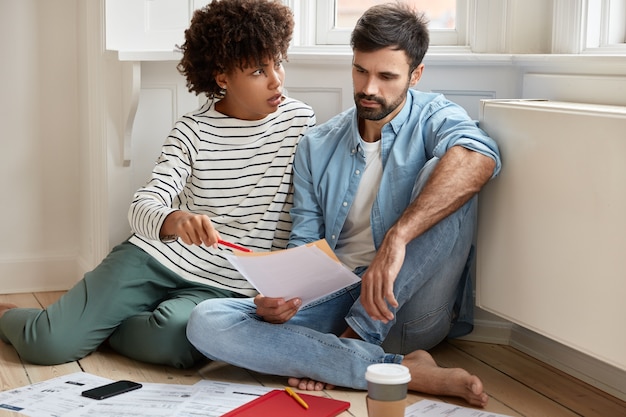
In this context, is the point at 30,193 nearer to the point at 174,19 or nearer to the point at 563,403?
the point at 174,19

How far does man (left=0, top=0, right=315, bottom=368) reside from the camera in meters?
2.27

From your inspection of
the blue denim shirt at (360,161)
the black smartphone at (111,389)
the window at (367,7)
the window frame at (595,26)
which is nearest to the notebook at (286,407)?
the black smartphone at (111,389)

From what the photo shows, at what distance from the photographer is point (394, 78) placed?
213 centimetres

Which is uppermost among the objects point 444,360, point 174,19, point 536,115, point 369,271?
point 174,19

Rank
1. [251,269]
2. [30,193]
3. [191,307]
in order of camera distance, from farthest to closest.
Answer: [30,193]
[191,307]
[251,269]

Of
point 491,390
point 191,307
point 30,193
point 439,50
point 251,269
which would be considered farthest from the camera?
point 30,193

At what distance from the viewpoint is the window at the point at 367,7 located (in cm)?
270

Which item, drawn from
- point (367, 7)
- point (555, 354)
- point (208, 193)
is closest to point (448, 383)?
point (555, 354)

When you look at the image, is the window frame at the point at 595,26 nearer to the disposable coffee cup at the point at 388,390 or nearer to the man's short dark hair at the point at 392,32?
the man's short dark hair at the point at 392,32

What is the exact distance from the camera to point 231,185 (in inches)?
92.4

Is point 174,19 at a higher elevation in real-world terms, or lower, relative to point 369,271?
higher

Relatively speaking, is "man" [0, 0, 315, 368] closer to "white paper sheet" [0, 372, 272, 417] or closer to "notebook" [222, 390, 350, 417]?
"white paper sheet" [0, 372, 272, 417]

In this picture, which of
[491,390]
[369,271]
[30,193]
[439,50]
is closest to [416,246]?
[369,271]

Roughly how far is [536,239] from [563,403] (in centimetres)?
37
